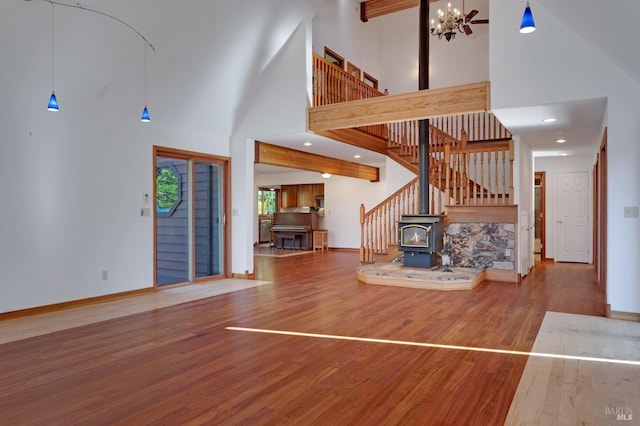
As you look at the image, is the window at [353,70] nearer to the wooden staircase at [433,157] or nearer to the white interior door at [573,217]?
the wooden staircase at [433,157]

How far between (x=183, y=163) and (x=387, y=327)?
174 inches

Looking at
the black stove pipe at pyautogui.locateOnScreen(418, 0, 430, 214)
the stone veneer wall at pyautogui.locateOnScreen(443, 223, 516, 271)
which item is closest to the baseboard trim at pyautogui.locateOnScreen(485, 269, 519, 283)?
the stone veneer wall at pyautogui.locateOnScreen(443, 223, 516, 271)

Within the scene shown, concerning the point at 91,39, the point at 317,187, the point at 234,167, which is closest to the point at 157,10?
the point at 91,39

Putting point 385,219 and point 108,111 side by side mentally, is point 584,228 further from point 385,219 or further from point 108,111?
point 108,111

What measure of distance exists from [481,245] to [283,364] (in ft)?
16.8

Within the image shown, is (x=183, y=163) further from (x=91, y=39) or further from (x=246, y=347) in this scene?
(x=246, y=347)

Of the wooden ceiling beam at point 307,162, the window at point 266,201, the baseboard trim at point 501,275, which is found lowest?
the baseboard trim at point 501,275

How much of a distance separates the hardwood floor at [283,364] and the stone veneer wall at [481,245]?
5.01 feet

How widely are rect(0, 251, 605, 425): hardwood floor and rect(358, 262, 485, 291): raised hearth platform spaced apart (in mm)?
627

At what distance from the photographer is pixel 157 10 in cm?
491

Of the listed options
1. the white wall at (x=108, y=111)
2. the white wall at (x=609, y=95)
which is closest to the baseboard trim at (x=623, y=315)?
the white wall at (x=609, y=95)

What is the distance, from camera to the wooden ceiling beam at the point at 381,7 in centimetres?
1036

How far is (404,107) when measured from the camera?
19.9ft

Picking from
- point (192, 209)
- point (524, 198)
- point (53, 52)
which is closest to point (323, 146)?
point (192, 209)
